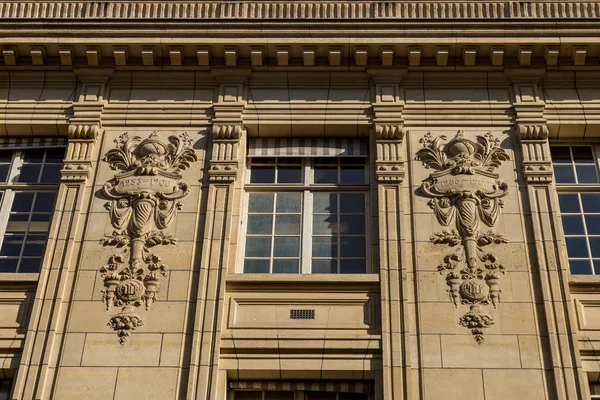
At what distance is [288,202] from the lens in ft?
46.5

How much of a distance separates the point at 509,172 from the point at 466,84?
2.06 meters

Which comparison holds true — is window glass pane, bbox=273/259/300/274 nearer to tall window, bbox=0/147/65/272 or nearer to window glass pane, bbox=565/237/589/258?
tall window, bbox=0/147/65/272

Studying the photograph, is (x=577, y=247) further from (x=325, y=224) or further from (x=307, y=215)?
(x=307, y=215)

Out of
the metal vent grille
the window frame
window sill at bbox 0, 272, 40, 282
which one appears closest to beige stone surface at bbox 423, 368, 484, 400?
the metal vent grille

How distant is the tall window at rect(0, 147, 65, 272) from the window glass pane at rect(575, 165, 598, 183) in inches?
349

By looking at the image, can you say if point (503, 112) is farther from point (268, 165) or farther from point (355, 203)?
point (268, 165)

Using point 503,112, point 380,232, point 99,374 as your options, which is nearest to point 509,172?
point 503,112

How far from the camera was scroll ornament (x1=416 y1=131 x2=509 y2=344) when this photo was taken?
12391 mm

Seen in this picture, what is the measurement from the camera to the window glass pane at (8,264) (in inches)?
531

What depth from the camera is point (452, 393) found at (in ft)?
37.4

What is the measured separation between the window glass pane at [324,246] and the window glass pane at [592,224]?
409 centimetres

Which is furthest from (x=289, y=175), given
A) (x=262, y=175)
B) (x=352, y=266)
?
(x=352, y=266)

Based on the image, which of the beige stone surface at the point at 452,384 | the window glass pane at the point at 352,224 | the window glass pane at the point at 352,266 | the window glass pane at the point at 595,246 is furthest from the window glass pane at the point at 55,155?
the window glass pane at the point at 595,246

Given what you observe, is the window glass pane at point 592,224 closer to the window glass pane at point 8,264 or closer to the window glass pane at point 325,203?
the window glass pane at point 325,203
